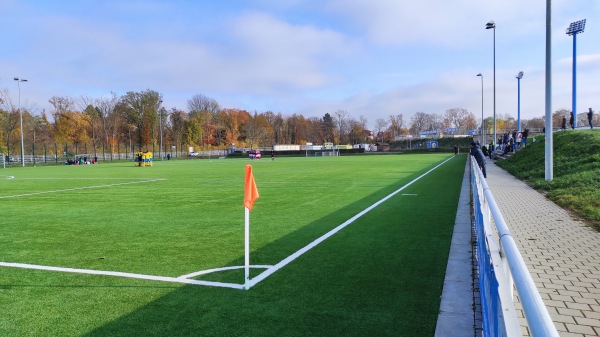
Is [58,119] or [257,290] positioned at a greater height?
[58,119]

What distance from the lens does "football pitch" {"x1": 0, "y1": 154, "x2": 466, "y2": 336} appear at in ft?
14.8

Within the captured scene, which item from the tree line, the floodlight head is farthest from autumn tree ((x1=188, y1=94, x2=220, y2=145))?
the floodlight head

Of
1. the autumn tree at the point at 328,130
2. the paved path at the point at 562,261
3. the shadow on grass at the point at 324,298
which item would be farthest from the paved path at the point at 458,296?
the autumn tree at the point at 328,130

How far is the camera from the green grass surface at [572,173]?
1172 centimetres

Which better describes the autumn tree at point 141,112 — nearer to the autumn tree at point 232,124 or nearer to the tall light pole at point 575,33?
the autumn tree at point 232,124

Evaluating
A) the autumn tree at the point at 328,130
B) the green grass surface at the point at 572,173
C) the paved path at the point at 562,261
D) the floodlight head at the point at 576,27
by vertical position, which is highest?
the floodlight head at the point at 576,27

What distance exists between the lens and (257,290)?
546 centimetres

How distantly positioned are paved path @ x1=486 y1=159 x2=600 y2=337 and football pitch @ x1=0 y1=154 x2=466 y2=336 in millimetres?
1326

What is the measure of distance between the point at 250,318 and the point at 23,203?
47.8 ft

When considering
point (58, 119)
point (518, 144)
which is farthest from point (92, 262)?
point (58, 119)

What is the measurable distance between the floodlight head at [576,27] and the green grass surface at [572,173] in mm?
20717

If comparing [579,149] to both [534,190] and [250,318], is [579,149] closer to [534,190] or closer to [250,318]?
[534,190]

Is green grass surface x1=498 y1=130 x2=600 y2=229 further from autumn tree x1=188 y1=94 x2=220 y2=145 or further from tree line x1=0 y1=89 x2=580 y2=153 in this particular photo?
autumn tree x1=188 y1=94 x2=220 y2=145

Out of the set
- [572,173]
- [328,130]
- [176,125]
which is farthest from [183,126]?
[572,173]
